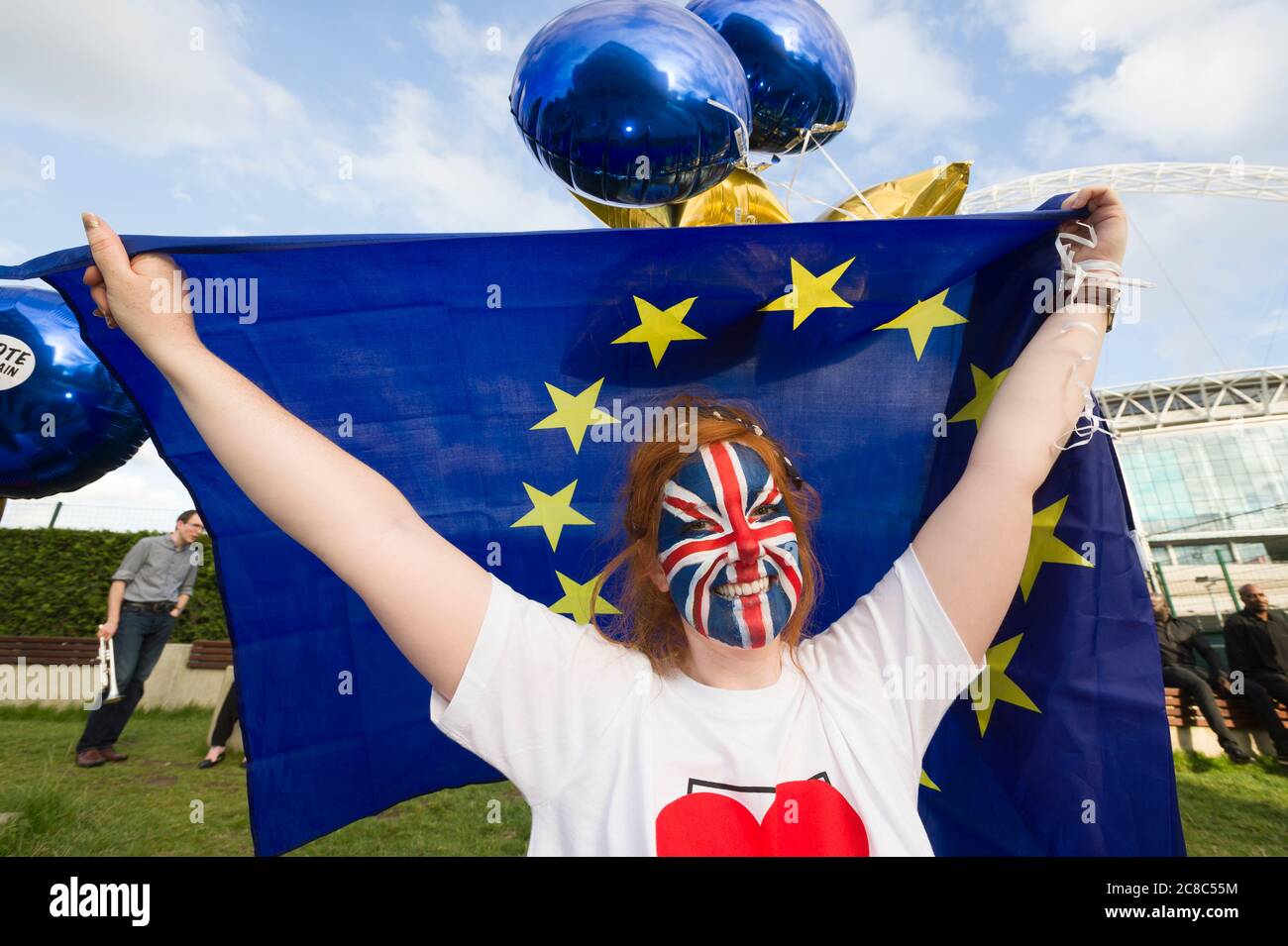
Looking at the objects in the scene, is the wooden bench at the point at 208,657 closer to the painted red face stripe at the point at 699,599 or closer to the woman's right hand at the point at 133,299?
the woman's right hand at the point at 133,299

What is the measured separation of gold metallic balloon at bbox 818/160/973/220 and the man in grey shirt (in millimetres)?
5931

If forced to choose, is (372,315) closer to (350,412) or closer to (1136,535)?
(350,412)

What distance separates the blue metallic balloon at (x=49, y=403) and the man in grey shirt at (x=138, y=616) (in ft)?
11.6

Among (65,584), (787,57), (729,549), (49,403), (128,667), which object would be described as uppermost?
(787,57)

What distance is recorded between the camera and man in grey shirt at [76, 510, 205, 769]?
6020mm

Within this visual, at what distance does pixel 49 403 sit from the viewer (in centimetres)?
289

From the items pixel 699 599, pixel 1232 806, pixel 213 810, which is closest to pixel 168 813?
pixel 213 810

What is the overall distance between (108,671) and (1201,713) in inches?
392

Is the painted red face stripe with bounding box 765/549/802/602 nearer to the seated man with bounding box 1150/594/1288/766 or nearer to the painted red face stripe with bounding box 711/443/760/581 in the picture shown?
the painted red face stripe with bounding box 711/443/760/581

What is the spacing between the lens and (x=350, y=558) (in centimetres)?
167

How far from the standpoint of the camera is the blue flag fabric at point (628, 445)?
7.57ft

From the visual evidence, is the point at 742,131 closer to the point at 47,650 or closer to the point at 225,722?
the point at 225,722
